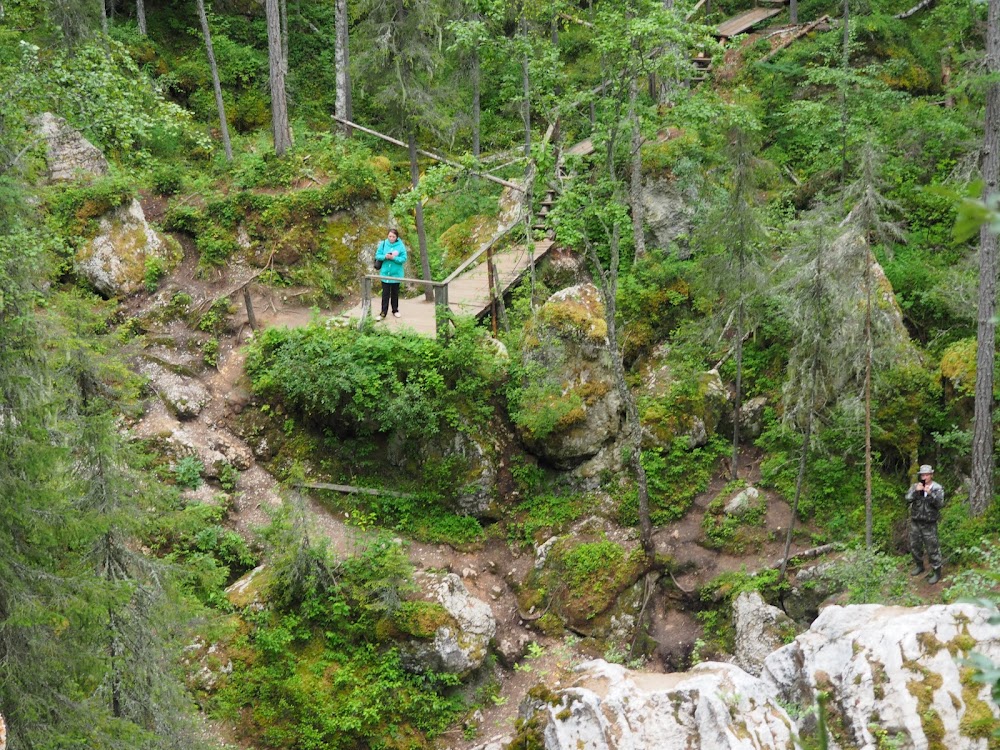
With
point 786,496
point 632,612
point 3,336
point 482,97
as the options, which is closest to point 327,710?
point 632,612

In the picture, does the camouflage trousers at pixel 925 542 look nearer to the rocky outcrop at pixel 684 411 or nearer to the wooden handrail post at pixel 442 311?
the rocky outcrop at pixel 684 411

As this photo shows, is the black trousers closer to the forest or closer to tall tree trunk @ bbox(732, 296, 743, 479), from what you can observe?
the forest

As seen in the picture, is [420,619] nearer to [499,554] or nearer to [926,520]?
[499,554]

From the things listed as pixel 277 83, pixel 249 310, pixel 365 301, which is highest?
pixel 277 83

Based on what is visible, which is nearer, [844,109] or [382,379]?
[382,379]

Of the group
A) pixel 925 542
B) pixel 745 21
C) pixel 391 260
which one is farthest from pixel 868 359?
pixel 745 21

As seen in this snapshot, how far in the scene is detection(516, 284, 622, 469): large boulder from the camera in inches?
627

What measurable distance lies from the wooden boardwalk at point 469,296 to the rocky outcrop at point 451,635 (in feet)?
17.2

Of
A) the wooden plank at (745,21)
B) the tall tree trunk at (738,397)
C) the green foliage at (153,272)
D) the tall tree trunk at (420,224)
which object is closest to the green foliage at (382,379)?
the tall tree trunk at (420,224)

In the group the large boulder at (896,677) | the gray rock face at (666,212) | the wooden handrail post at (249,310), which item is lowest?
the large boulder at (896,677)

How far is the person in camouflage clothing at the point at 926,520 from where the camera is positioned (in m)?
11.9

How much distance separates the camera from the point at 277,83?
2072 cm

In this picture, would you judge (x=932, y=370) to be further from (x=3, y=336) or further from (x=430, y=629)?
(x=3, y=336)

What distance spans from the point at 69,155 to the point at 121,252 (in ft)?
10.0
